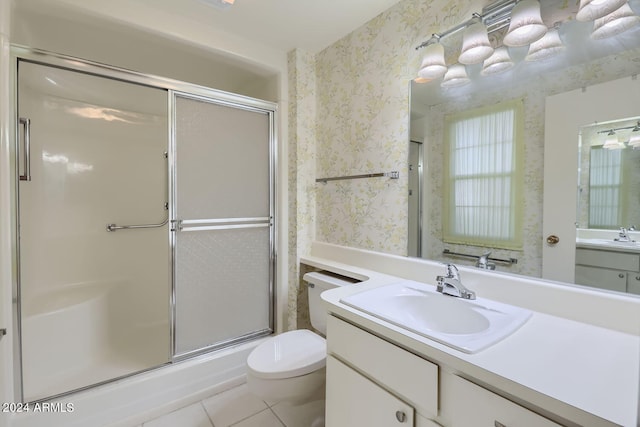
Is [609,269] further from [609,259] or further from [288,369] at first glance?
[288,369]

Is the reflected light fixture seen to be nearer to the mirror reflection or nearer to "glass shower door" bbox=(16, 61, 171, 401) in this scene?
the mirror reflection

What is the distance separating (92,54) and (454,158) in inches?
94.2

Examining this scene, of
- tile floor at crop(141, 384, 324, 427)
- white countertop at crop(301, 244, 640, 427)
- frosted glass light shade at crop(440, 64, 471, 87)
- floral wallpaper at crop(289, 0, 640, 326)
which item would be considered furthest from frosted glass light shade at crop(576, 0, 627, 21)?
tile floor at crop(141, 384, 324, 427)

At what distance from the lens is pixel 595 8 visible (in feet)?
3.07

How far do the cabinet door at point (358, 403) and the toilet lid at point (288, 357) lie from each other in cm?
25

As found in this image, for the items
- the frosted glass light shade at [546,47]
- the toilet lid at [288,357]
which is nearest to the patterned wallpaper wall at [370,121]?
the frosted glass light shade at [546,47]

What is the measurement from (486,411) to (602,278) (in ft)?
2.36

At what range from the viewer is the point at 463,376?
0.71m

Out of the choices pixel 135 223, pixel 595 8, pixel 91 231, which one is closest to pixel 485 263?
pixel 595 8

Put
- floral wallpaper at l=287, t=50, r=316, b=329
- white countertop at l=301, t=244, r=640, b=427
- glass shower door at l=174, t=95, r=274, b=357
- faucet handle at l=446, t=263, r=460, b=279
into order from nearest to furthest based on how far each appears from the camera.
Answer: white countertop at l=301, t=244, r=640, b=427
faucet handle at l=446, t=263, r=460, b=279
glass shower door at l=174, t=95, r=274, b=357
floral wallpaper at l=287, t=50, r=316, b=329

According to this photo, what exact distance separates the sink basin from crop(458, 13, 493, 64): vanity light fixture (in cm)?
106

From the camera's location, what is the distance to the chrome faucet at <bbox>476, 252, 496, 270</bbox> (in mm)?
1219

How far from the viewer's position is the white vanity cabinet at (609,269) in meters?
0.92

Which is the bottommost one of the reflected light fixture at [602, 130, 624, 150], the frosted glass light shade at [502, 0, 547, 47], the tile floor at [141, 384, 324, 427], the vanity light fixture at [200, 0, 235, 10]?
the tile floor at [141, 384, 324, 427]
